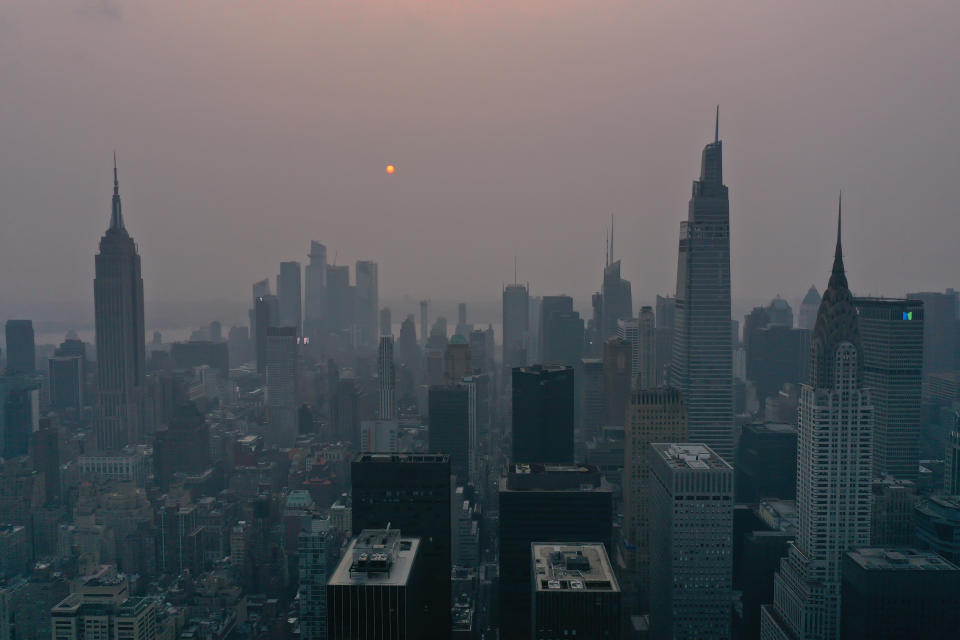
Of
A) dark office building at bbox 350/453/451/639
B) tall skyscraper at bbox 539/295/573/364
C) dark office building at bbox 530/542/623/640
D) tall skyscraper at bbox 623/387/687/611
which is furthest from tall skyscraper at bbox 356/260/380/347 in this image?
dark office building at bbox 530/542/623/640

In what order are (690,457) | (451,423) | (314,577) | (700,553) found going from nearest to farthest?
(700,553)
(690,457)
(314,577)
(451,423)

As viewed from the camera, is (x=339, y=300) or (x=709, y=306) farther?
(x=339, y=300)

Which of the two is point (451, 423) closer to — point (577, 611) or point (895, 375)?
point (895, 375)

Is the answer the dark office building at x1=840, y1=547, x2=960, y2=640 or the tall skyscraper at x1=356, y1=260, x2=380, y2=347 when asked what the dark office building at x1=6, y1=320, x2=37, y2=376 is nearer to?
the tall skyscraper at x1=356, y1=260, x2=380, y2=347

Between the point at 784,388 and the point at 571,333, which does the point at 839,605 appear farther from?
the point at 571,333

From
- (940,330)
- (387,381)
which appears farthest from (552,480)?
(940,330)

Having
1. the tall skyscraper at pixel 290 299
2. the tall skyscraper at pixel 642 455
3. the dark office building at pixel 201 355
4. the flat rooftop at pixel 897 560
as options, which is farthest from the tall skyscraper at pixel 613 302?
the flat rooftop at pixel 897 560
